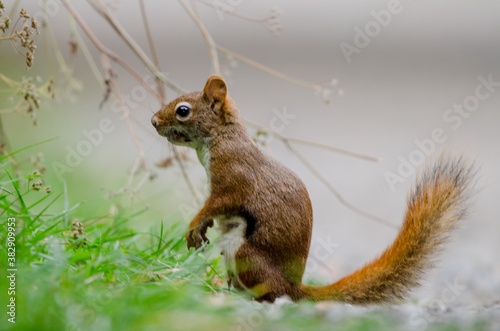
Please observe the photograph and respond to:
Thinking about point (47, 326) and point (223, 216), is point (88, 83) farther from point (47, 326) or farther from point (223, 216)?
point (47, 326)

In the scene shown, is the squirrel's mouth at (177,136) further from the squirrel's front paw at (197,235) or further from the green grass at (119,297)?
the green grass at (119,297)

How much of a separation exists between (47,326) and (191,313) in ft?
1.07

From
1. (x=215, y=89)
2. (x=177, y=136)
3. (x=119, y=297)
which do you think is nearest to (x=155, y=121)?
(x=177, y=136)

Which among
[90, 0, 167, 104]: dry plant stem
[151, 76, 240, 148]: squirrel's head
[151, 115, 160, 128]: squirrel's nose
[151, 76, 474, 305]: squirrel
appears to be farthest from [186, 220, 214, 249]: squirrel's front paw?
[90, 0, 167, 104]: dry plant stem

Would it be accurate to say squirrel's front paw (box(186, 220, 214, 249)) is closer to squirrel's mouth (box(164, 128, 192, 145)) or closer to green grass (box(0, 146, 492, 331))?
green grass (box(0, 146, 492, 331))

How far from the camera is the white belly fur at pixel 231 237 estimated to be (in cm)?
214

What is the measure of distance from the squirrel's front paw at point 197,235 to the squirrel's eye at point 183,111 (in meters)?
0.40

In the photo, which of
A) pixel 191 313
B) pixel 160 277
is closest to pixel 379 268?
pixel 160 277

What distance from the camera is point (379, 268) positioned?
7.06 ft

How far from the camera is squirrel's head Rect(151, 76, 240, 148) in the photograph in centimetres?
232

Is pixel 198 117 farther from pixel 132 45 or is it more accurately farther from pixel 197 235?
pixel 132 45

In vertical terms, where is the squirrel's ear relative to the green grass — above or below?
above

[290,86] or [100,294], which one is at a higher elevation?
[290,86]

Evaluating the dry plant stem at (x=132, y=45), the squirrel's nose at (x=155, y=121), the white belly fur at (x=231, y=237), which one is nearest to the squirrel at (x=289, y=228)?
the white belly fur at (x=231, y=237)
